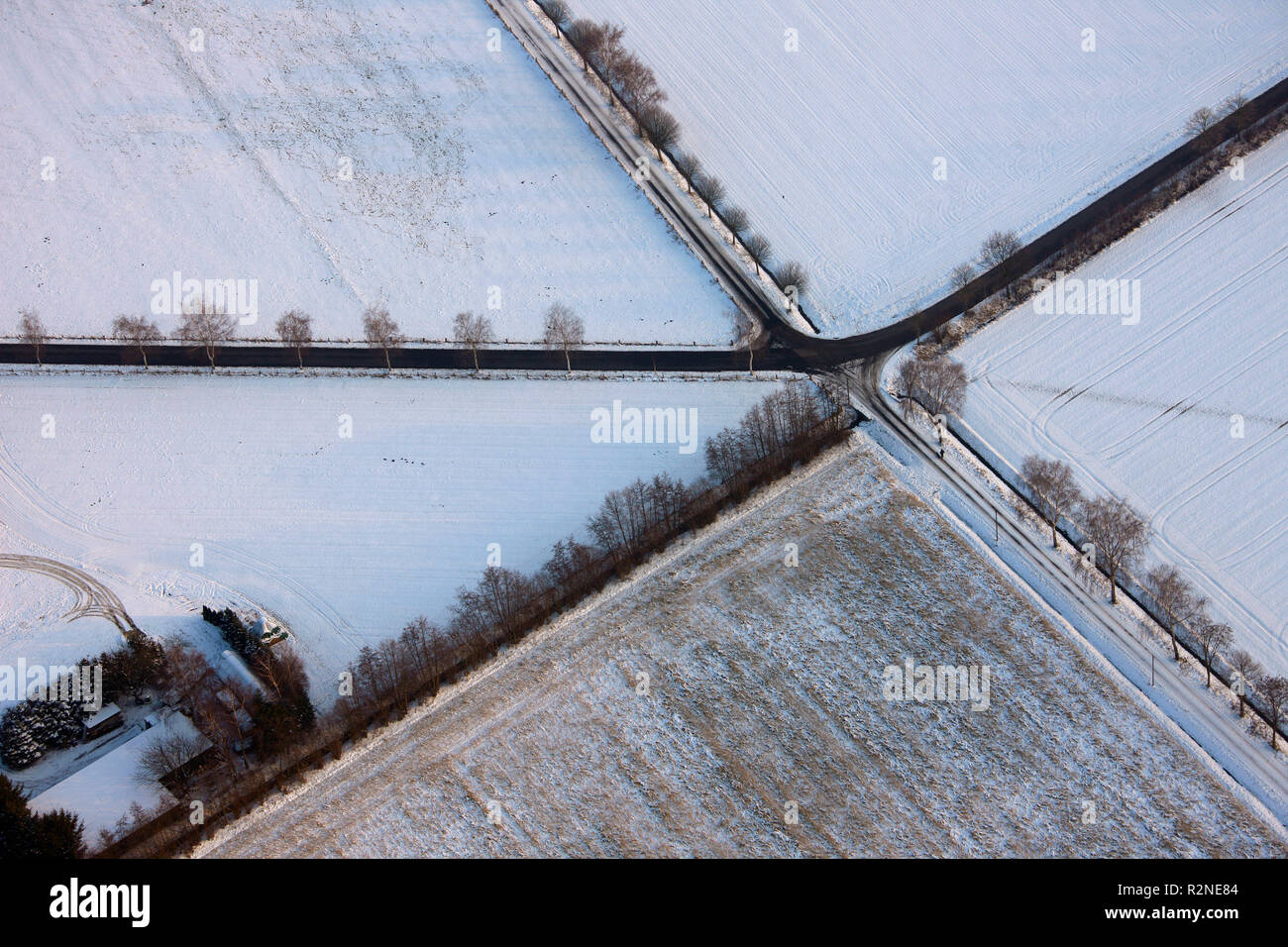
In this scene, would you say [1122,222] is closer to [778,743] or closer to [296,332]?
[778,743]

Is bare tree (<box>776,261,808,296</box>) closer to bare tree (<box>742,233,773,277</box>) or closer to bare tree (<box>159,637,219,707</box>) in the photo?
bare tree (<box>742,233,773,277</box>)

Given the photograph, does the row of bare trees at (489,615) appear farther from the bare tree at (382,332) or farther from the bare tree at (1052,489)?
the bare tree at (382,332)

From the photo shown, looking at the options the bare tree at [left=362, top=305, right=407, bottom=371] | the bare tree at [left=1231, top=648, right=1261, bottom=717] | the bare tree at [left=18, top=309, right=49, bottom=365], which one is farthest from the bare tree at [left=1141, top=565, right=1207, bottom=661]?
the bare tree at [left=18, top=309, right=49, bottom=365]

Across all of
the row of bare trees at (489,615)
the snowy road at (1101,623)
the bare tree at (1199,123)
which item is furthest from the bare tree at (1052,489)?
the bare tree at (1199,123)

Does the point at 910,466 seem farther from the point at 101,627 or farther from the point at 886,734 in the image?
the point at 101,627

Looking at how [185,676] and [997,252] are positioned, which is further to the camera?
[997,252]

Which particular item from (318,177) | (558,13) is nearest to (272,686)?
(318,177)
